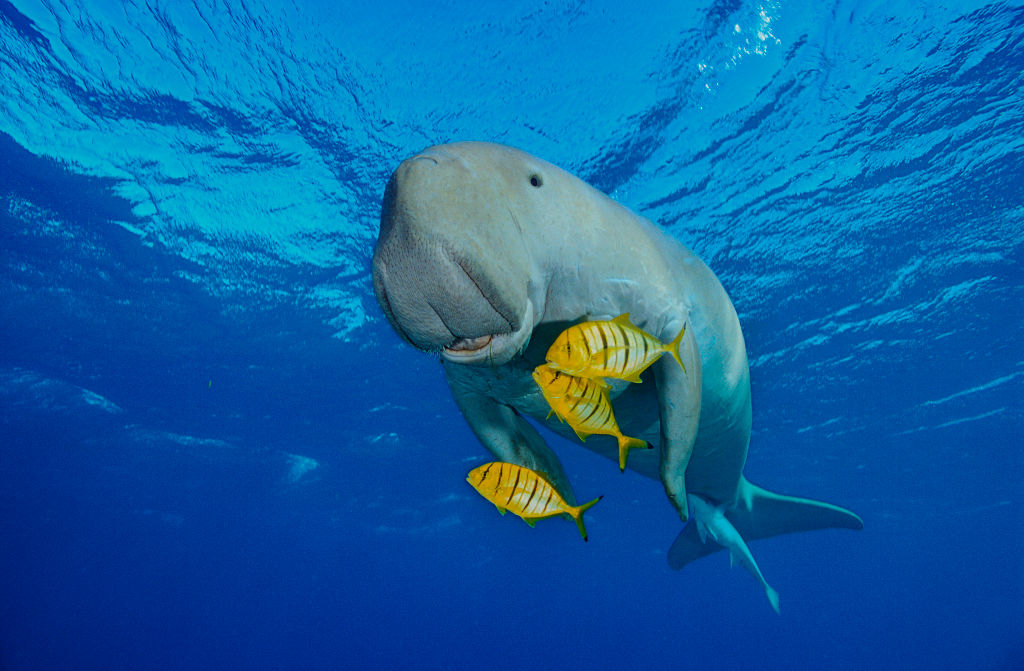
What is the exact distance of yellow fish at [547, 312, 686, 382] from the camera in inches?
72.0

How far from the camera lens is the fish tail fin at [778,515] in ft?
21.6

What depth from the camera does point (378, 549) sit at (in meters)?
36.3

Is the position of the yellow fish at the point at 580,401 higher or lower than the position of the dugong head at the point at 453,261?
lower

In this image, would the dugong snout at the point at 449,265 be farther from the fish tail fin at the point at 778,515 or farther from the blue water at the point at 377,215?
the fish tail fin at the point at 778,515

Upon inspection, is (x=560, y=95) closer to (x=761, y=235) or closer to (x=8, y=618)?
(x=761, y=235)

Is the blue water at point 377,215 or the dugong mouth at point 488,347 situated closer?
the dugong mouth at point 488,347

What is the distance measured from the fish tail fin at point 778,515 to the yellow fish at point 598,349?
508 centimetres

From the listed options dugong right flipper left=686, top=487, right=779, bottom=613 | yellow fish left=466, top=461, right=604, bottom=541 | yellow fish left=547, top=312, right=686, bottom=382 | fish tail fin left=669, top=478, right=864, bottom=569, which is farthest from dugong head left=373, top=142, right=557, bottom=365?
fish tail fin left=669, top=478, right=864, bottom=569

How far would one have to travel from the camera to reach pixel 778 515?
7.01 metres

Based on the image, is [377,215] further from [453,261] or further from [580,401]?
[453,261]

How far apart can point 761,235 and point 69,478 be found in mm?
27034

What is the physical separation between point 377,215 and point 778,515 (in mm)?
7222

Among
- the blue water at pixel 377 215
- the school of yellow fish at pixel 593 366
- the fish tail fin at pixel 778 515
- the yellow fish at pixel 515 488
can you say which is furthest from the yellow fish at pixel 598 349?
the blue water at pixel 377 215

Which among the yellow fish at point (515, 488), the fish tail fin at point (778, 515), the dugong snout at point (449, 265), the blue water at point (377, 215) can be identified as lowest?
the fish tail fin at point (778, 515)
